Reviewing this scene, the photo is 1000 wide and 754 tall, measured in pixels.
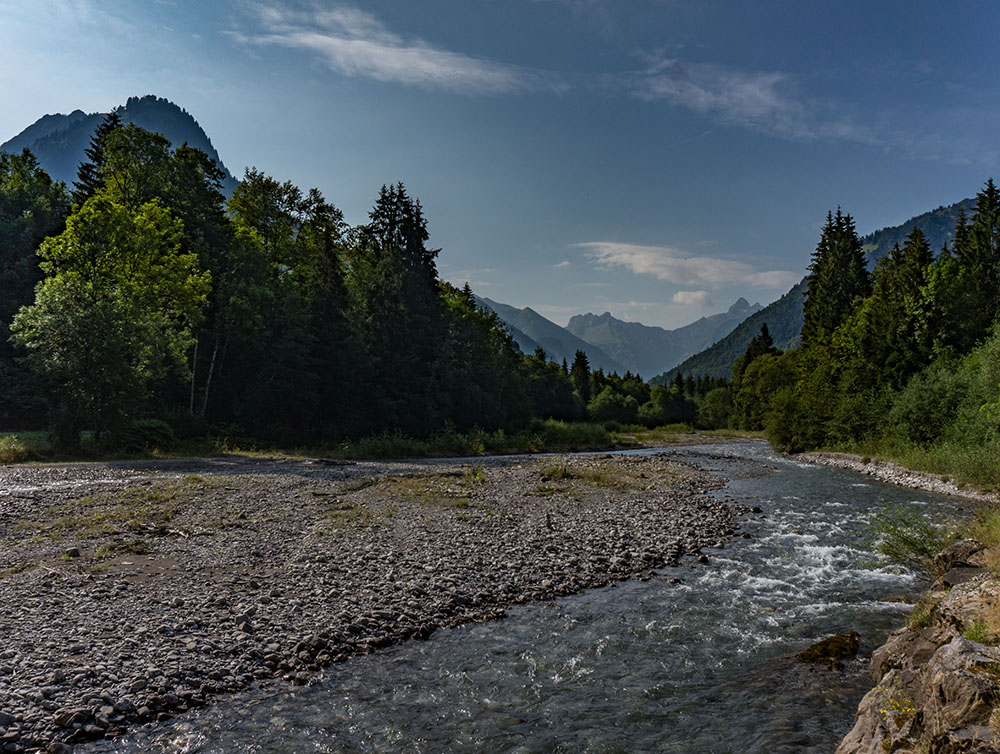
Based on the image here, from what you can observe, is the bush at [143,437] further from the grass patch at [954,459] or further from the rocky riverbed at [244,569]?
the grass patch at [954,459]

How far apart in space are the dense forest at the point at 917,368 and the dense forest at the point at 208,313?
34143mm

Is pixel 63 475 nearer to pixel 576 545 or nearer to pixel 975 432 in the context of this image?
pixel 576 545

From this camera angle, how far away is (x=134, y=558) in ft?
40.7

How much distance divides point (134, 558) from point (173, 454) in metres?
24.0

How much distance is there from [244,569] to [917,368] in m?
54.3

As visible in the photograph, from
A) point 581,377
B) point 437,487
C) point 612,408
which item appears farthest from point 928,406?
point 581,377

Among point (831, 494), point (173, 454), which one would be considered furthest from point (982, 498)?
point (173, 454)

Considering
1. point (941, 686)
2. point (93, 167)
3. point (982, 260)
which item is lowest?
point (941, 686)

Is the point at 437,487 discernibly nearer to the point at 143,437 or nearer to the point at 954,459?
the point at 143,437

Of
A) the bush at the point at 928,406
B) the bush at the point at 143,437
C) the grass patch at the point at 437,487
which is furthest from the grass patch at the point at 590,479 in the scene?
the bush at the point at 143,437

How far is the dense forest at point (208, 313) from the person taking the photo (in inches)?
1245

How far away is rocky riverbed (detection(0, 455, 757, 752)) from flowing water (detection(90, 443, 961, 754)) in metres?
0.67

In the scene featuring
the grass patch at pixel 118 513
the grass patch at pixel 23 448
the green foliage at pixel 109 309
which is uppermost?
the green foliage at pixel 109 309

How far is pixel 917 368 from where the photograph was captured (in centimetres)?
4656
